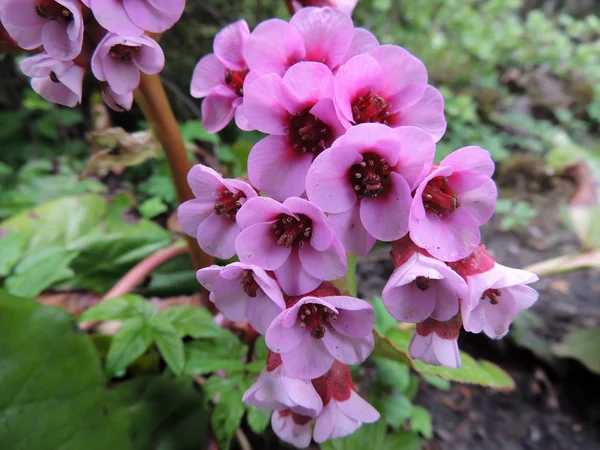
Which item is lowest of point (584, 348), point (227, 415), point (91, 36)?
→ point (584, 348)

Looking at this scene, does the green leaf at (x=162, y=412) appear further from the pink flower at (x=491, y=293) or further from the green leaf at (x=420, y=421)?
the pink flower at (x=491, y=293)

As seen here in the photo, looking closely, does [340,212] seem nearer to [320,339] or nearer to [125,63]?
[320,339]

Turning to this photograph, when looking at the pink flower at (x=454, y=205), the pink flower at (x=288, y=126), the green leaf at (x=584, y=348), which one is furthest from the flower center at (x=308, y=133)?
the green leaf at (x=584, y=348)

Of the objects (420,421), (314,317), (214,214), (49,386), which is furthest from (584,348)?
(49,386)

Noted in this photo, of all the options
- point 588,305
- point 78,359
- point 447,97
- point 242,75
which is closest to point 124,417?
point 78,359

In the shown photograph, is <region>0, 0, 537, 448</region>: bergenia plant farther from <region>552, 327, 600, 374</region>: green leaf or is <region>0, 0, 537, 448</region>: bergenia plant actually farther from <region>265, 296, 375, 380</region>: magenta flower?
<region>552, 327, 600, 374</region>: green leaf
